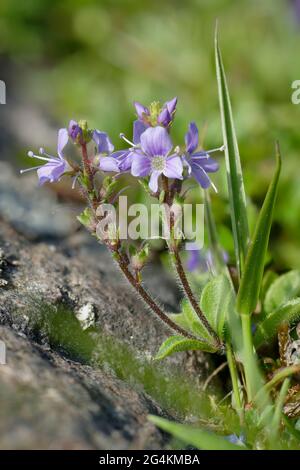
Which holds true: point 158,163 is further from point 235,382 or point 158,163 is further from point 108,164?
point 235,382

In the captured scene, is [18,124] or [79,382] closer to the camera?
[79,382]

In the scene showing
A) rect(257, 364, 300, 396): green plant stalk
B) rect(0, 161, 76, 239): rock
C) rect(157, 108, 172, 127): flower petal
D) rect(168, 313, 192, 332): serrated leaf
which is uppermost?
rect(157, 108, 172, 127): flower petal

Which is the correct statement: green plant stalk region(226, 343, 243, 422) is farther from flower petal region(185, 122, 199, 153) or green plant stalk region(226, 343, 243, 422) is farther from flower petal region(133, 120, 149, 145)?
flower petal region(133, 120, 149, 145)

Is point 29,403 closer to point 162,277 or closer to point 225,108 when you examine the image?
point 225,108

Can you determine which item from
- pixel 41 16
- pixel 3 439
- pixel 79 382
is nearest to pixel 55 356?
pixel 79 382

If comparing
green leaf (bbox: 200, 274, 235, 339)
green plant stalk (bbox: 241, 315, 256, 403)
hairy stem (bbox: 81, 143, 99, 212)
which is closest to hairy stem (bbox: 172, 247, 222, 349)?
green leaf (bbox: 200, 274, 235, 339)

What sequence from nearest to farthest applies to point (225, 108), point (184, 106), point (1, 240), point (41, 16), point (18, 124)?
point (225, 108) → point (1, 240) → point (184, 106) → point (18, 124) → point (41, 16)
